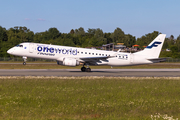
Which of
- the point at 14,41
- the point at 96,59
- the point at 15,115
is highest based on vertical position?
the point at 14,41

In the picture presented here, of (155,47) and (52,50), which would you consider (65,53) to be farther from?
(155,47)

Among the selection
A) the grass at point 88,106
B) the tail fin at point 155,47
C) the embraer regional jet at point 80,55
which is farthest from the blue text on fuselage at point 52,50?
the grass at point 88,106

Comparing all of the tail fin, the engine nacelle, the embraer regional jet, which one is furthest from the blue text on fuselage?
the tail fin

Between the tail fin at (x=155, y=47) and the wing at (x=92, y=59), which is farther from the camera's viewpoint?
the tail fin at (x=155, y=47)

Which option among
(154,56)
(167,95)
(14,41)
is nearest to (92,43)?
(14,41)

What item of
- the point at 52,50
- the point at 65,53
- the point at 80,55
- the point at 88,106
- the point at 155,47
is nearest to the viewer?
the point at 88,106

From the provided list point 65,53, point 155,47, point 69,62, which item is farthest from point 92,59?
point 155,47

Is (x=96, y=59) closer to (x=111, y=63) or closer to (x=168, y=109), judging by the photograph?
(x=111, y=63)

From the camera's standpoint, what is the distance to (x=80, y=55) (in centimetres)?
3938

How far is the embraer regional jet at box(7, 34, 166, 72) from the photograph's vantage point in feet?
125

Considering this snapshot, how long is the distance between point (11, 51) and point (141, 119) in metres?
32.6

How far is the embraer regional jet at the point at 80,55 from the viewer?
3809 cm

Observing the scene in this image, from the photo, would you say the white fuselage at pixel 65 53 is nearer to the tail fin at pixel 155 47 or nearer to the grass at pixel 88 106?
the tail fin at pixel 155 47

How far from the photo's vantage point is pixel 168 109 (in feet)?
43.3
